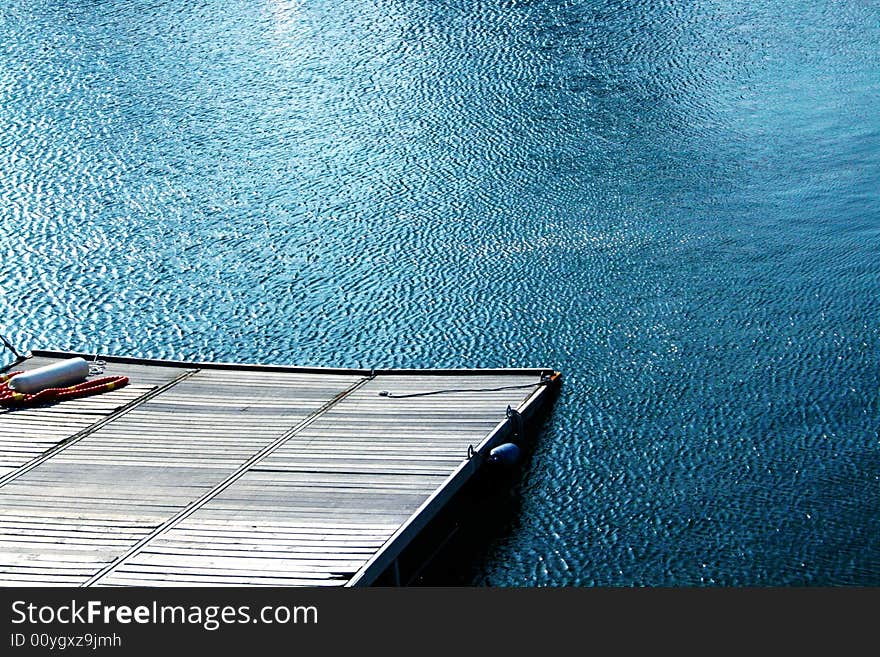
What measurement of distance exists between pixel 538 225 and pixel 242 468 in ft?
51.1

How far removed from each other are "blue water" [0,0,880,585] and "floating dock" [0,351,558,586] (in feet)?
5.84

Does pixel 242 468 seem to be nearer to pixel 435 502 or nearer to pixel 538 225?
pixel 435 502

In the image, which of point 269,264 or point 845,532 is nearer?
point 845,532

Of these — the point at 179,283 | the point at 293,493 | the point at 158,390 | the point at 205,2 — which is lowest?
the point at 293,493

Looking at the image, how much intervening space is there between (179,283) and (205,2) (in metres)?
26.2

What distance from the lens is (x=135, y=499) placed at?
2162 centimetres

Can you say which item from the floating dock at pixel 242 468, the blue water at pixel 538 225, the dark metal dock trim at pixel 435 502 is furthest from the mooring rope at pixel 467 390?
the blue water at pixel 538 225

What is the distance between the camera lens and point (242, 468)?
22797mm

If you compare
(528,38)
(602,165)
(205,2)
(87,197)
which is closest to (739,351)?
(602,165)

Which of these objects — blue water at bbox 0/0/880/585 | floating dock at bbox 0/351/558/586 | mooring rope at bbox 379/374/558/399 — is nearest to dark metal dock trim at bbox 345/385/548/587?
floating dock at bbox 0/351/558/586

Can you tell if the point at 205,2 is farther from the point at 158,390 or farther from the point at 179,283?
the point at 158,390

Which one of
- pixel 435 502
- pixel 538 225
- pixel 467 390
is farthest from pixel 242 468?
pixel 538 225

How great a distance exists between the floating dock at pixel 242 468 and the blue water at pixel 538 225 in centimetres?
178

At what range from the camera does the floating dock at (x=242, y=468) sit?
19469 millimetres
